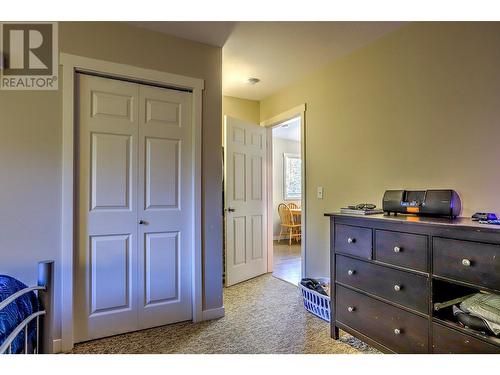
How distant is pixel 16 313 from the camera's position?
1227 mm

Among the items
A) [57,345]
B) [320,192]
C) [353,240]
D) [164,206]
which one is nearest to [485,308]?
[353,240]

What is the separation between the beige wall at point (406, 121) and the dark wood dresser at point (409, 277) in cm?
47

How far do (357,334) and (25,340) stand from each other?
1804mm

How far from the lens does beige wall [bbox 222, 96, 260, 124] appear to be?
3.90 meters

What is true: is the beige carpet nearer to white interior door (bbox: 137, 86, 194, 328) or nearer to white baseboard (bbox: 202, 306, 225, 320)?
white baseboard (bbox: 202, 306, 225, 320)

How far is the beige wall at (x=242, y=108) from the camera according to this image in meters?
3.90

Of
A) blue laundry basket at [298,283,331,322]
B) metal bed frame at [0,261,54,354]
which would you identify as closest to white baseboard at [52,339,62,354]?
metal bed frame at [0,261,54,354]

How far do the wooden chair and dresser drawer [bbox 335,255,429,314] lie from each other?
13.0 feet

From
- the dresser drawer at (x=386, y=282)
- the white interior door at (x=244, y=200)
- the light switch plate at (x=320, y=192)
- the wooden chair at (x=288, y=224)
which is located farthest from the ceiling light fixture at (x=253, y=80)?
the wooden chair at (x=288, y=224)

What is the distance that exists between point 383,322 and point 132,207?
1.90 m

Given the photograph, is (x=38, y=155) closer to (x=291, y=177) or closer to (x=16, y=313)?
(x=16, y=313)
